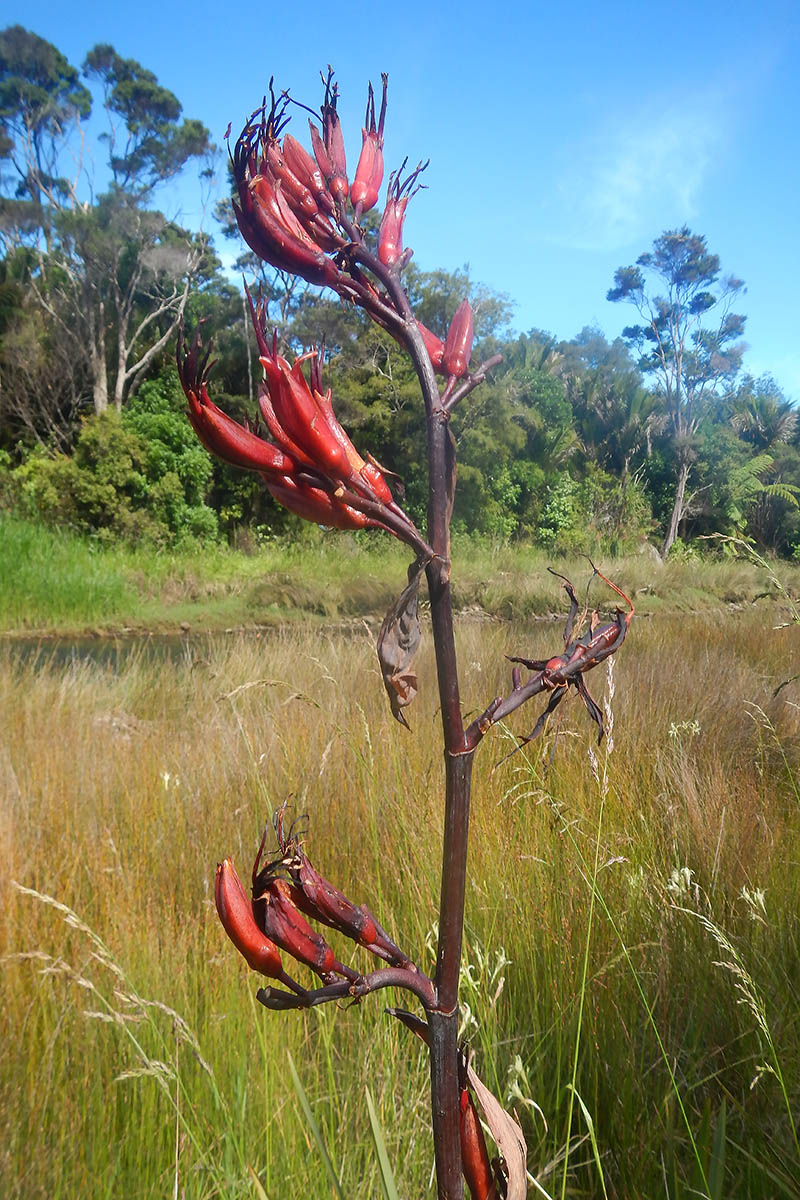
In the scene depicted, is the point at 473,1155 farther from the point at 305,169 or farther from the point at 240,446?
the point at 305,169

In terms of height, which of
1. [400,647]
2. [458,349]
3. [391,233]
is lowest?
[400,647]

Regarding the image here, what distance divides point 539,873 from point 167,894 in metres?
1.11

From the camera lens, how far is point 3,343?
19.6 meters

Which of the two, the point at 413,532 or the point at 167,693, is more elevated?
the point at 413,532

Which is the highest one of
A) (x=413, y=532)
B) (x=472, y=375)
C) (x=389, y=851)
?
(x=472, y=375)

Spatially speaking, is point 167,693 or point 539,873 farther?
point 167,693

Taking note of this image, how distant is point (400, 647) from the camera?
0.66m

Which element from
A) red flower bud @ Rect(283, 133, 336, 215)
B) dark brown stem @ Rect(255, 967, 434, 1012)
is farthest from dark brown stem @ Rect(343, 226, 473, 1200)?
red flower bud @ Rect(283, 133, 336, 215)

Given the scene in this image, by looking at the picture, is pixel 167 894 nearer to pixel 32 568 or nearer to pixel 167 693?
pixel 167 693

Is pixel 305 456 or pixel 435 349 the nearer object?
pixel 305 456

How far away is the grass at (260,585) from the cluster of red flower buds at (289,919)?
406 inches

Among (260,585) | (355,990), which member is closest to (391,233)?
(355,990)

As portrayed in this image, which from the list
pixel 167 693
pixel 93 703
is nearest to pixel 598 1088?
pixel 93 703

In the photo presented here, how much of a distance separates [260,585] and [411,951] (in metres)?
12.1
